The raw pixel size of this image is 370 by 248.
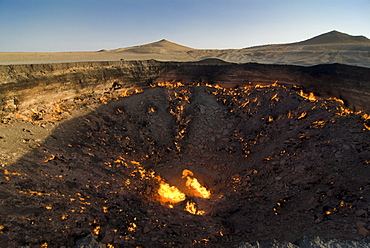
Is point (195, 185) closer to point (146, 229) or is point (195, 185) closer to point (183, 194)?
point (183, 194)

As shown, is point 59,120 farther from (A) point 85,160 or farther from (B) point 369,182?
(B) point 369,182

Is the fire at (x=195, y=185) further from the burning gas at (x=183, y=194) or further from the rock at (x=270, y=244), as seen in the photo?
the rock at (x=270, y=244)

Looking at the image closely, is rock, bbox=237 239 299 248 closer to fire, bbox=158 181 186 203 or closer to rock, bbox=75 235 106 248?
rock, bbox=75 235 106 248

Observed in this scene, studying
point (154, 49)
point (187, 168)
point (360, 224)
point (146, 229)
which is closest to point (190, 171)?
point (187, 168)

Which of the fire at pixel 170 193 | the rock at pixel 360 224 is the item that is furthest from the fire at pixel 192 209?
the rock at pixel 360 224

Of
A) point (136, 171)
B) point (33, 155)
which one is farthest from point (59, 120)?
point (136, 171)
